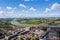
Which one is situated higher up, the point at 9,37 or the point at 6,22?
the point at 6,22

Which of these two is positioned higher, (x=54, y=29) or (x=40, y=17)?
(x=40, y=17)

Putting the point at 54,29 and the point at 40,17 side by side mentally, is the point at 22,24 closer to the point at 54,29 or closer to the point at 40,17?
the point at 40,17

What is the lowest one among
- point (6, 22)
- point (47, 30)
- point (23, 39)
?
point (23, 39)

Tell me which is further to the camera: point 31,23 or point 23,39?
point 31,23

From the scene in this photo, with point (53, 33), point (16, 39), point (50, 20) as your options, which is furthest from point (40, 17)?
point (16, 39)

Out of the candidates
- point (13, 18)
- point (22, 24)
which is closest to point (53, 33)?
point (22, 24)

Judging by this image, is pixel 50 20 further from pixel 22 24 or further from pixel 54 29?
pixel 22 24

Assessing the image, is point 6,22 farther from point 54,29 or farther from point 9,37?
point 54,29

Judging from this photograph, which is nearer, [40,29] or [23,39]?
[23,39]

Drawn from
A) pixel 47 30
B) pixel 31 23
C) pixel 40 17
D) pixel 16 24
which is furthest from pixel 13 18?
pixel 47 30
